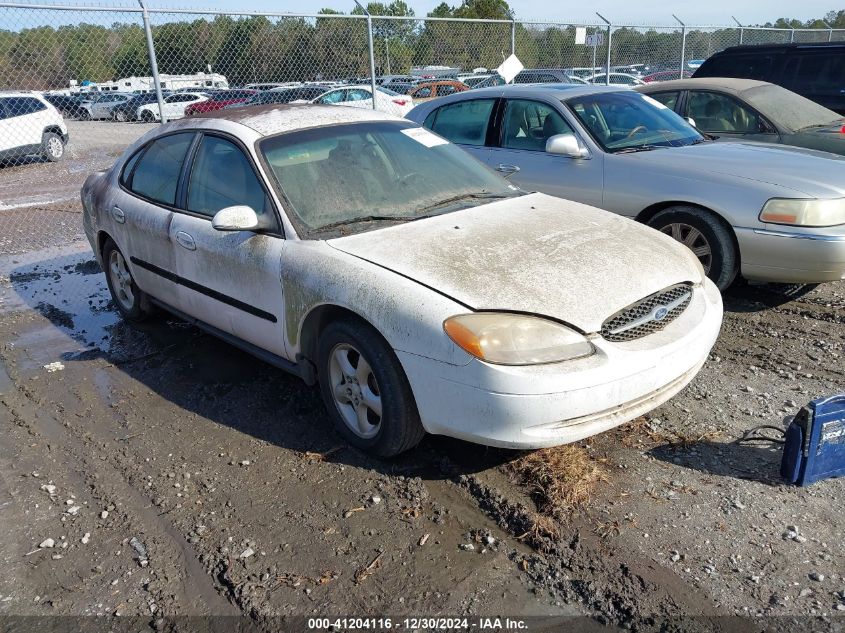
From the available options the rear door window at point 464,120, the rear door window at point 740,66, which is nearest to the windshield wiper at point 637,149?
the rear door window at point 464,120

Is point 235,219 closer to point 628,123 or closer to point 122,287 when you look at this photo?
point 122,287

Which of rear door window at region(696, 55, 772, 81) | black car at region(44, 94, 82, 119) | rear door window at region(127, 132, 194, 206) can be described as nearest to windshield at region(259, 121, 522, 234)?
rear door window at region(127, 132, 194, 206)

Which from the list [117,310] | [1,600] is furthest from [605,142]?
[1,600]

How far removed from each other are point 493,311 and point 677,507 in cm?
115

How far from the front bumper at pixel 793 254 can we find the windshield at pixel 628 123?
1.35m

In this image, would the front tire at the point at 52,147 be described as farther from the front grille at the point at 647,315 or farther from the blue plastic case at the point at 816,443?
the blue plastic case at the point at 816,443

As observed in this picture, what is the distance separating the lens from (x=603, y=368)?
2930 millimetres

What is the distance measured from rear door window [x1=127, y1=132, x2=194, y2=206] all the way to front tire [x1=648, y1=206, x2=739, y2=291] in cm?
352

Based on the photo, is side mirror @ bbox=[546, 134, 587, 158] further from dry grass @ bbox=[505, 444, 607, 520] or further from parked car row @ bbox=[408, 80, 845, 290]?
dry grass @ bbox=[505, 444, 607, 520]

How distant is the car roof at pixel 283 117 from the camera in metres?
4.19

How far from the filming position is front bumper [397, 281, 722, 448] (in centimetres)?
286

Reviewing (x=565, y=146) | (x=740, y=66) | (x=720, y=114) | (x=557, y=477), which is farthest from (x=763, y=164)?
(x=740, y=66)

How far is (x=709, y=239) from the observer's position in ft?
17.0

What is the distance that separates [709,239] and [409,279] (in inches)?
117
